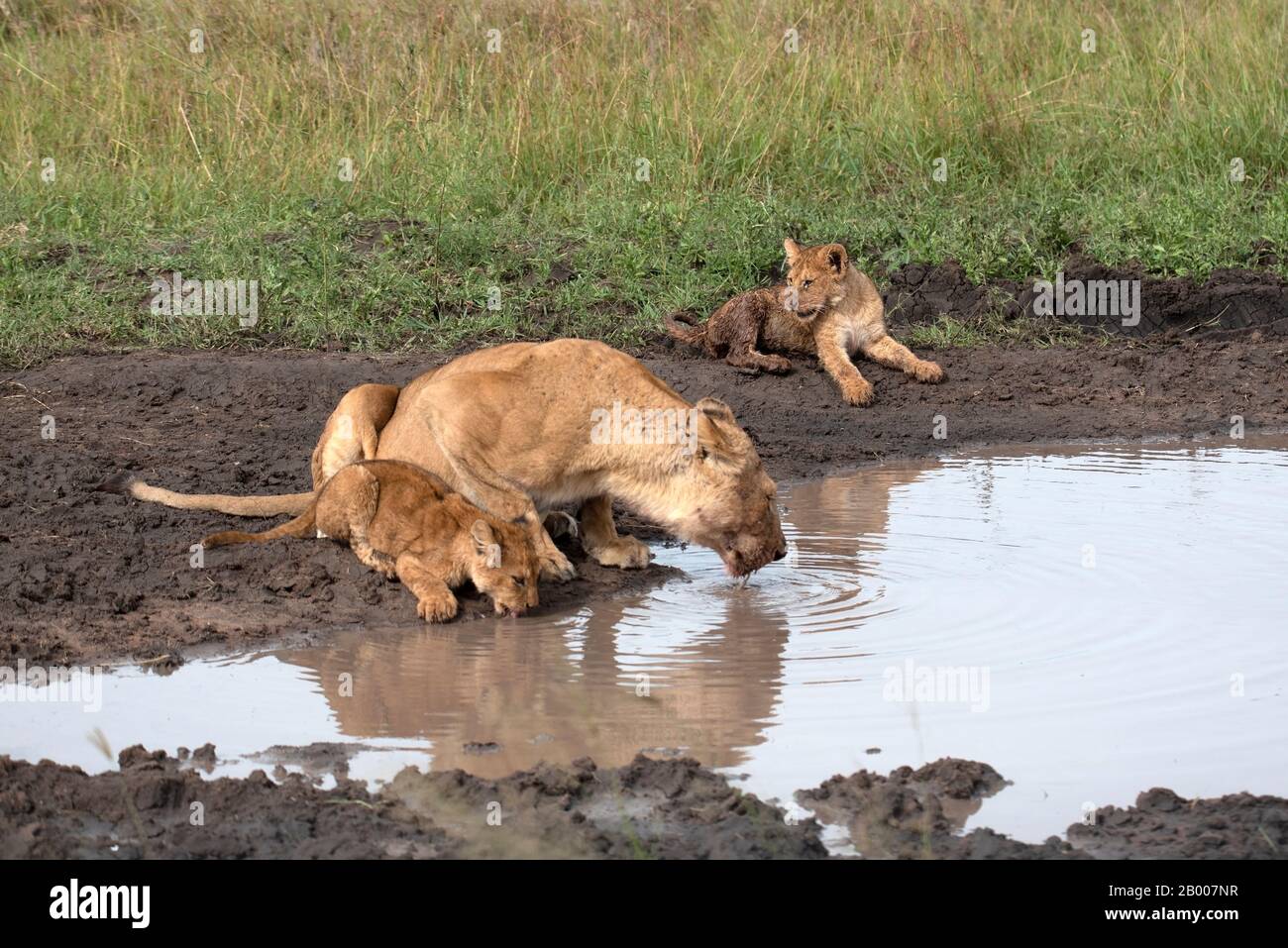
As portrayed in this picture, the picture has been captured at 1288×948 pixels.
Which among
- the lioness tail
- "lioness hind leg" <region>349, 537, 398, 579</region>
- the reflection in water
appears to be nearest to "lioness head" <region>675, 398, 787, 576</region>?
the reflection in water

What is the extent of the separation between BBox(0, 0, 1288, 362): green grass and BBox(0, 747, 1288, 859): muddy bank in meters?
6.05

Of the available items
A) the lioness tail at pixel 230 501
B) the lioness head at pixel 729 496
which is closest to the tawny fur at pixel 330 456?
the lioness tail at pixel 230 501

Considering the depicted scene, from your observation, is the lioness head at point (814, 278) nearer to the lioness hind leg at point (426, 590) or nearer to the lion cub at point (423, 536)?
the lion cub at point (423, 536)

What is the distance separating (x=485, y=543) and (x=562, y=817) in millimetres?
2072

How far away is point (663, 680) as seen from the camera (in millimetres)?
5379

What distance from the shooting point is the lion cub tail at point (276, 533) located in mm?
6414

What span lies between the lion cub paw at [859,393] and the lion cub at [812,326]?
0.12 m

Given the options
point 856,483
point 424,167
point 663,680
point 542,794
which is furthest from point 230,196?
point 542,794

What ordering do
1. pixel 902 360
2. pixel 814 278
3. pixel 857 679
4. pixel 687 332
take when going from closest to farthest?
1. pixel 857 679
2. pixel 902 360
3. pixel 814 278
4. pixel 687 332

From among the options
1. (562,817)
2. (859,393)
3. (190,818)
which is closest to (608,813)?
(562,817)

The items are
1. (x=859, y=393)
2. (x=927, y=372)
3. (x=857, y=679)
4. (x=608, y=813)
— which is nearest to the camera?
(x=608, y=813)

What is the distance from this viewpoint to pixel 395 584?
20.8ft

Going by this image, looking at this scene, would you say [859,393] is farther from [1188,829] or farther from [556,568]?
[1188,829]

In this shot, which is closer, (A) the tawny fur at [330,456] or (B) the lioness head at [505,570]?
(B) the lioness head at [505,570]
